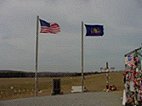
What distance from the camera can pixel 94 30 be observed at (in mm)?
36406

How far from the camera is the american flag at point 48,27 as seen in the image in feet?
110

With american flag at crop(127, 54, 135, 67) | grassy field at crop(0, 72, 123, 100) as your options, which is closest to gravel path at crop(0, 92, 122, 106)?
american flag at crop(127, 54, 135, 67)

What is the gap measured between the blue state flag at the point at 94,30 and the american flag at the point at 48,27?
4.04m

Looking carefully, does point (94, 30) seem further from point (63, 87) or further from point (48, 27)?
point (63, 87)

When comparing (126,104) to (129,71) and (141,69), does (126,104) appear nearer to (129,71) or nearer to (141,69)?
(129,71)

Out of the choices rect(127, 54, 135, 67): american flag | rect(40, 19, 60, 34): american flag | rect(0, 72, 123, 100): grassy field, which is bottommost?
rect(0, 72, 123, 100): grassy field

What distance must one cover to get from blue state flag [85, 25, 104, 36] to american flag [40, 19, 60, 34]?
13.3 ft

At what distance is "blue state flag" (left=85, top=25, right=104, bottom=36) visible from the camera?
36097 millimetres

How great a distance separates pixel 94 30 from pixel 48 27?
4.50 m

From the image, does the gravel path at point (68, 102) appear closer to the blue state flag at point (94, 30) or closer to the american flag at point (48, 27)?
the american flag at point (48, 27)

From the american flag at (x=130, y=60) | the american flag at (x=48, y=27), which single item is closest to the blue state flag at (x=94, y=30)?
the american flag at (x=48, y=27)

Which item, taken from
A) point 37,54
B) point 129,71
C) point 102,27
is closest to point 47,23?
point 37,54

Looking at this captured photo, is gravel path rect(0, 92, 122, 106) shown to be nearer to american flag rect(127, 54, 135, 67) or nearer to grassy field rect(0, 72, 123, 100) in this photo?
american flag rect(127, 54, 135, 67)

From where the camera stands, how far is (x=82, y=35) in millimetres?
36812
